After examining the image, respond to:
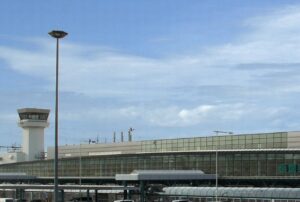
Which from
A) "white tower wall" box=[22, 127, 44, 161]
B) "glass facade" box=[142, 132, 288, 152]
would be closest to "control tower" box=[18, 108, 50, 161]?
"white tower wall" box=[22, 127, 44, 161]

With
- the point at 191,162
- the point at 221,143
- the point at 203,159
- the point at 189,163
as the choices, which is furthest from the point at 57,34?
the point at 221,143

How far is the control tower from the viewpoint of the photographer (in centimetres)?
14288

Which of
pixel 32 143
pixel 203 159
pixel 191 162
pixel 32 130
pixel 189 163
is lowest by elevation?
pixel 189 163

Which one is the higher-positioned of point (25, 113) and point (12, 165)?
point (25, 113)

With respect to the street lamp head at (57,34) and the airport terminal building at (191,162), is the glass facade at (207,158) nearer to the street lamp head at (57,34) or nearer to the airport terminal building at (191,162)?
the airport terminal building at (191,162)

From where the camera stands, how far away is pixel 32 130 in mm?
143875

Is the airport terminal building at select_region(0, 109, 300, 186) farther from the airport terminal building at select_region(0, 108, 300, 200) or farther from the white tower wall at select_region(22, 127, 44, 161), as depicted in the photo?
the white tower wall at select_region(22, 127, 44, 161)

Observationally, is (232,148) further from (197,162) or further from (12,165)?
(12,165)

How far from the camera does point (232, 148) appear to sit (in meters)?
101

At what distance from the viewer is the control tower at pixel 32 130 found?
142875 mm

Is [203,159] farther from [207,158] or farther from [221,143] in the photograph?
[221,143]

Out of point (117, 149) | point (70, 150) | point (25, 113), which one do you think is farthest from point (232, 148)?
point (25, 113)

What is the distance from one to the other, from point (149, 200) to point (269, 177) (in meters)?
17.8

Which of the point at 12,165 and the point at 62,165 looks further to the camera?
the point at 12,165
